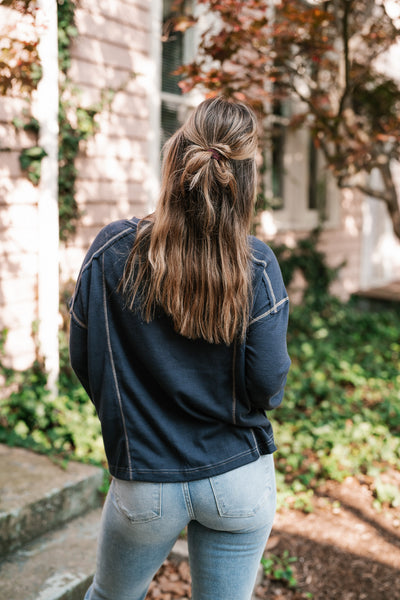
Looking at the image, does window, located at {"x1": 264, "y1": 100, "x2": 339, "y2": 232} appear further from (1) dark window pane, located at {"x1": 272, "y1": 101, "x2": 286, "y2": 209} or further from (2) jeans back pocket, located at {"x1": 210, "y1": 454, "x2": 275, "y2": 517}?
(2) jeans back pocket, located at {"x1": 210, "y1": 454, "x2": 275, "y2": 517}

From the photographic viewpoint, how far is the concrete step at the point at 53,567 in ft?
8.00

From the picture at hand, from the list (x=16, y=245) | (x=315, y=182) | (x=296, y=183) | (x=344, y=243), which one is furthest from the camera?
(x=344, y=243)

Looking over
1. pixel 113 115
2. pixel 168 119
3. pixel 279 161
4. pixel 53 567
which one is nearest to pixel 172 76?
pixel 168 119

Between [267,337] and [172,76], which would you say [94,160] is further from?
A: [267,337]

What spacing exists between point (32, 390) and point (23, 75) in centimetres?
211

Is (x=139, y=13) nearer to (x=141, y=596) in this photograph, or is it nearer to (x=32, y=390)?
(x=32, y=390)

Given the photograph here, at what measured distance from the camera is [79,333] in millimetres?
1486

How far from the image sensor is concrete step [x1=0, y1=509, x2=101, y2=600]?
2.44 m

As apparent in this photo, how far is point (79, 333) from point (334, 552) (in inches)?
91.8

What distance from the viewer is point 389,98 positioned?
23.3 feet

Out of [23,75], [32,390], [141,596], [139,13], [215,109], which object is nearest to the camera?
[215,109]

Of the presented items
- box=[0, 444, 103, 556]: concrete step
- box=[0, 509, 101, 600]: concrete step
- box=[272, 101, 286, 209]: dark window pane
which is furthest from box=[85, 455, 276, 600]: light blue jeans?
box=[272, 101, 286, 209]: dark window pane

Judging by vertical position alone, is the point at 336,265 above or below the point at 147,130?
below

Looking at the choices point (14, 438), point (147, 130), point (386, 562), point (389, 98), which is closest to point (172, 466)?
point (386, 562)
